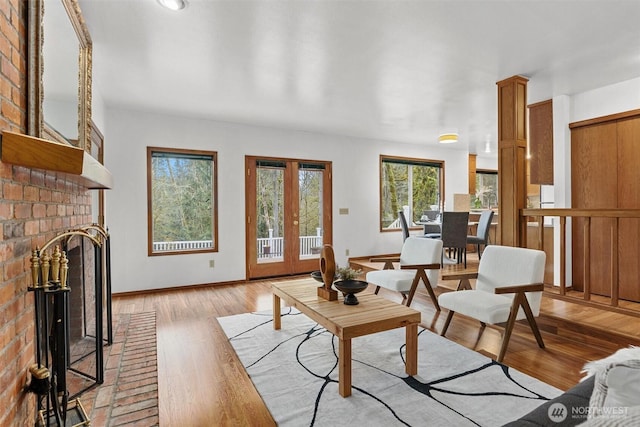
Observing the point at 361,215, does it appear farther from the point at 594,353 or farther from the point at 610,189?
the point at 594,353

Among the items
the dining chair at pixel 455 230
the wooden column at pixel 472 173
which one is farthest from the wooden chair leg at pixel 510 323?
the wooden column at pixel 472 173

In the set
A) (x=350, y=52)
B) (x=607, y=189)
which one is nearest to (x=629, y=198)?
(x=607, y=189)

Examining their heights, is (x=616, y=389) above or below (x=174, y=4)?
below

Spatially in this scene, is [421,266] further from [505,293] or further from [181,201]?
[181,201]

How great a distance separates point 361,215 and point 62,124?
517 centimetres

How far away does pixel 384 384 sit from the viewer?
2219mm

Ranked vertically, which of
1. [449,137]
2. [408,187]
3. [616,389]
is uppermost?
[449,137]

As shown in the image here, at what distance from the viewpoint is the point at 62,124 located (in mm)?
1994

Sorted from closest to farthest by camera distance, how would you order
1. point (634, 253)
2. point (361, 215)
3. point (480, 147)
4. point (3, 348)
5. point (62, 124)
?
point (3, 348), point (62, 124), point (634, 253), point (361, 215), point (480, 147)

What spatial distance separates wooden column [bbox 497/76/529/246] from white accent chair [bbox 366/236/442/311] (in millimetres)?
775

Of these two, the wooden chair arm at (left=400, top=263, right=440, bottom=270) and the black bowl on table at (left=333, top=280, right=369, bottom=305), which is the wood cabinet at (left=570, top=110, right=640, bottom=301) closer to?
the wooden chair arm at (left=400, top=263, right=440, bottom=270)

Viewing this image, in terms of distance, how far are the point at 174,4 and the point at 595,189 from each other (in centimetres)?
460

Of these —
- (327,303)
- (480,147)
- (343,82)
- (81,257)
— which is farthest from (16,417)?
(480,147)

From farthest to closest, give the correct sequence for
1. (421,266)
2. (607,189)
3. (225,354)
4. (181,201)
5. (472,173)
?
(472,173), (181,201), (607,189), (421,266), (225,354)
